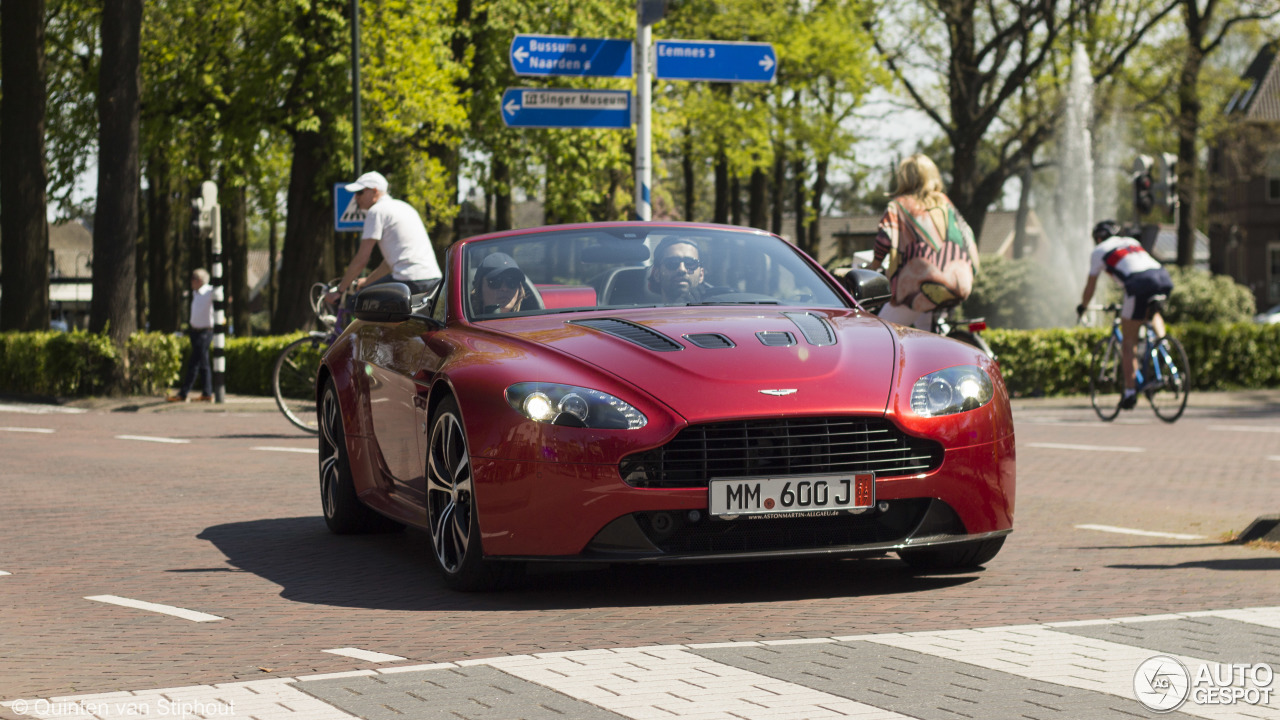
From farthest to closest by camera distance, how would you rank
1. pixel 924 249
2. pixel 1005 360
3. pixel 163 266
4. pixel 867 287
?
1. pixel 163 266
2. pixel 1005 360
3. pixel 924 249
4. pixel 867 287

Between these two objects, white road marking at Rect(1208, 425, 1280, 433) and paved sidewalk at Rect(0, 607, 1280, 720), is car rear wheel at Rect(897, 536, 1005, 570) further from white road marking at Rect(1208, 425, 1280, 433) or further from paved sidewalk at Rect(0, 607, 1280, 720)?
white road marking at Rect(1208, 425, 1280, 433)

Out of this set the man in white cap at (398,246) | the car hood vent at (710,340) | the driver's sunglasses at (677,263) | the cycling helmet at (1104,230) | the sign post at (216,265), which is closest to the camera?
the car hood vent at (710,340)

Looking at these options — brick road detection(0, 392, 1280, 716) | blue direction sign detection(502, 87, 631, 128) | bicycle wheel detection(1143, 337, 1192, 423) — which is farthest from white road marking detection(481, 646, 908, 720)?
bicycle wheel detection(1143, 337, 1192, 423)

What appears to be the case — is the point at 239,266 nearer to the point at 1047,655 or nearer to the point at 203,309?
the point at 203,309

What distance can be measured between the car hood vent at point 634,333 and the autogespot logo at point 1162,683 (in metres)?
2.03

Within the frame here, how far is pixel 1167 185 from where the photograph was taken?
23016 mm

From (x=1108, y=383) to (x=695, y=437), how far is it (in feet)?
39.3

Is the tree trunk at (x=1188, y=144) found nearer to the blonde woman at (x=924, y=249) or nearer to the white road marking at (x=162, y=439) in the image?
the white road marking at (x=162, y=439)

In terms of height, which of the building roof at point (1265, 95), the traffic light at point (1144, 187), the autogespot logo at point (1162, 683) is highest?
the building roof at point (1265, 95)

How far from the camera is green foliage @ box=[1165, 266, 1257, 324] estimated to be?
958 inches

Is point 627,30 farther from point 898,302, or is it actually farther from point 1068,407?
point 898,302

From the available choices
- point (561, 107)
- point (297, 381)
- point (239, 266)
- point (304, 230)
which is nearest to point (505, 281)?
point (297, 381)

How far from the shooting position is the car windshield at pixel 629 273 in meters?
6.44

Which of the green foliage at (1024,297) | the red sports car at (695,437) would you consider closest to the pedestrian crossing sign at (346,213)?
the green foliage at (1024,297)
